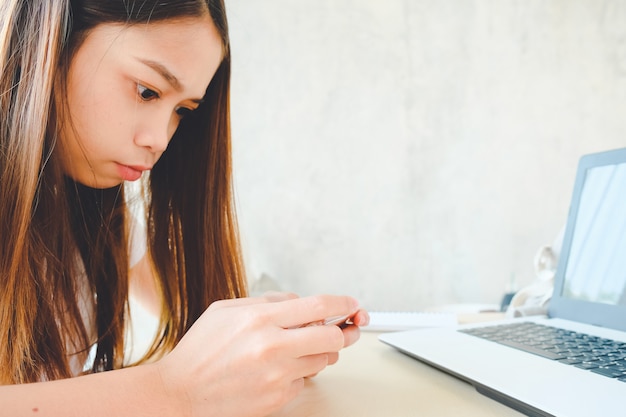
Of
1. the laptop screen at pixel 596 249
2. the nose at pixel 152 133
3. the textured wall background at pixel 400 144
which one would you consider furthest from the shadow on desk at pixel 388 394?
the textured wall background at pixel 400 144

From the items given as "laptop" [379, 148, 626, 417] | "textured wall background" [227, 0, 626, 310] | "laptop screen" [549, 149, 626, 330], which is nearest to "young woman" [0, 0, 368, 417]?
"laptop" [379, 148, 626, 417]

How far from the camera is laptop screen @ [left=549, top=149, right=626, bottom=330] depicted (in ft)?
2.00

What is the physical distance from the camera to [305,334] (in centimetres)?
38

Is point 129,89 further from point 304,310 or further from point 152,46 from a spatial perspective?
point 304,310

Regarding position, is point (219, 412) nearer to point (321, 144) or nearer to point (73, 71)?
point (73, 71)

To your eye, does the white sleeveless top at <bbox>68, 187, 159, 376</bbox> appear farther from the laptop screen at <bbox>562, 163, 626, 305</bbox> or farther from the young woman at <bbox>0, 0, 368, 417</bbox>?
the laptop screen at <bbox>562, 163, 626, 305</bbox>

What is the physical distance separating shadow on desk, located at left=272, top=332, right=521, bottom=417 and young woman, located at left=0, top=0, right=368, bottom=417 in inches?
1.6

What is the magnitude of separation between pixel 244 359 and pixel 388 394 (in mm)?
168

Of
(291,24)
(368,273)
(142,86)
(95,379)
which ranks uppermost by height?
(291,24)

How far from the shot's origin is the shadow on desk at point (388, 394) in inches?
16.2

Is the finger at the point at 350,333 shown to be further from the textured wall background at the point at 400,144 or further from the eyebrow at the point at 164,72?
the textured wall background at the point at 400,144

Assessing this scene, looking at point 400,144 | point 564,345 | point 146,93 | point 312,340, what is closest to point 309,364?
point 312,340

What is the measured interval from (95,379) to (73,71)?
0.39 metres

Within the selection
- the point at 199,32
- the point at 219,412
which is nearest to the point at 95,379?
the point at 219,412
